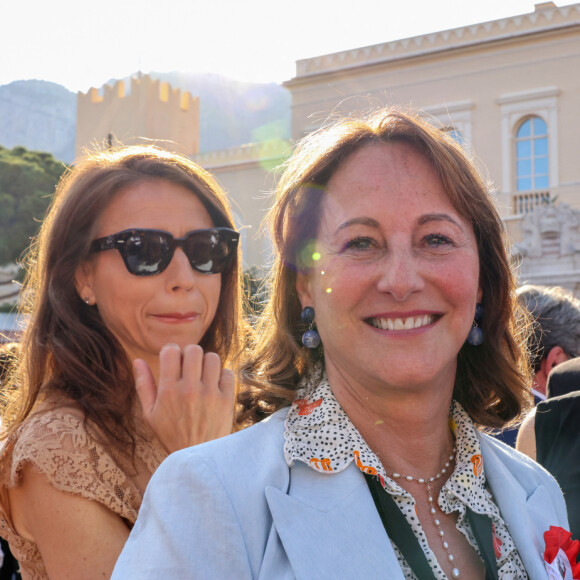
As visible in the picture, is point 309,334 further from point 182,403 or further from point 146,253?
point 146,253

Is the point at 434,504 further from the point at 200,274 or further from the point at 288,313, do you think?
the point at 200,274

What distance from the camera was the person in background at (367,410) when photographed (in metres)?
1.52

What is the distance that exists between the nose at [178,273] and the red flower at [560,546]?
123cm

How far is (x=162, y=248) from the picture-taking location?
244 centimetres

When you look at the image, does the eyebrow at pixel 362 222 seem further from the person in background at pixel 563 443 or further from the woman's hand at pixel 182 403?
the person in background at pixel 563 443

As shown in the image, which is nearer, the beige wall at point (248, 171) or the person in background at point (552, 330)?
the person in background at point (552, 330)

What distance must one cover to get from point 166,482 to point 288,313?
0.65 meters

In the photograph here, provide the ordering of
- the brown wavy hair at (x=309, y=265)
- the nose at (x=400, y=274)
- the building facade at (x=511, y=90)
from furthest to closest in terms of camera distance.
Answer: the building facade at (x=511, y=90)
the brown wavy hair at (x=309, y=265)
the nose at (x=400, y=274)

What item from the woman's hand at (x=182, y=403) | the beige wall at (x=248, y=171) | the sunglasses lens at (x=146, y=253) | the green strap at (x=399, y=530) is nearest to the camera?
the green strap at (x=399, y=530)

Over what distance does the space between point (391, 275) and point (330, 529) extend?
0.54m

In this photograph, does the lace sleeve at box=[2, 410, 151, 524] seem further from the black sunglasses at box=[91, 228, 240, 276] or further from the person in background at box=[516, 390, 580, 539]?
the person in background at box=[516, 390, 580, 539]

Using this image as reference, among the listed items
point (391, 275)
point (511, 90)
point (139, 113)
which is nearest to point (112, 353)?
point (391, 275)

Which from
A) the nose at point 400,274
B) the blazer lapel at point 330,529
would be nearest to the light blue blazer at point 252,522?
the blazer lapel at point 330,529

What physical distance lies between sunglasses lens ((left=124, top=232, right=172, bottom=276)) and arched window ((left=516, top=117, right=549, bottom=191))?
21.6m
